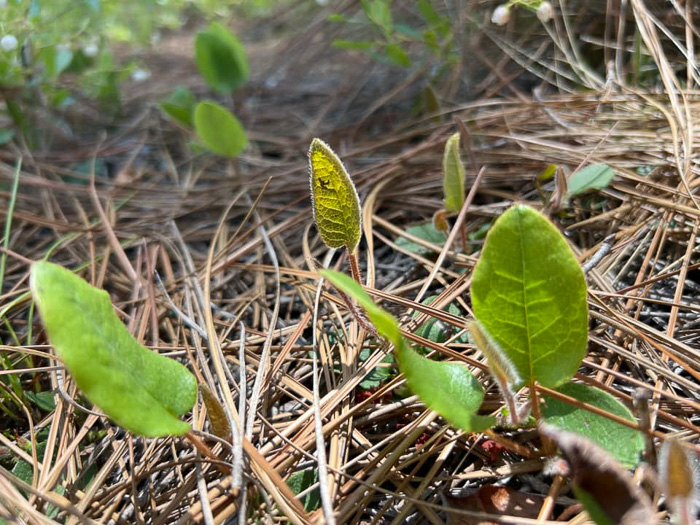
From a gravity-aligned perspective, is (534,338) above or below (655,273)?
above

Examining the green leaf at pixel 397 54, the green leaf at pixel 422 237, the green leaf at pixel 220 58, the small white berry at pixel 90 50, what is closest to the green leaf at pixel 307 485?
the green leaf at pixel 422 237

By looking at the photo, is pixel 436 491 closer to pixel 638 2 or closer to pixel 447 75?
pixel 638 2

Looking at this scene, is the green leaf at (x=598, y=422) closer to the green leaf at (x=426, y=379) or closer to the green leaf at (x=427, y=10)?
the green leaf at (x=426, y=379)

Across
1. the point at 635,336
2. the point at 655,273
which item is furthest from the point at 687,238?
the point at 635,336

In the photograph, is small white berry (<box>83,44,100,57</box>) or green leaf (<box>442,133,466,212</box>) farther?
small white berry (<box>83,44,100,57</box>)

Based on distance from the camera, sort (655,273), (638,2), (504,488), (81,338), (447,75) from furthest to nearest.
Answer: (447,75) < (638,2) < (655,273) < (504,488) < (81,338)

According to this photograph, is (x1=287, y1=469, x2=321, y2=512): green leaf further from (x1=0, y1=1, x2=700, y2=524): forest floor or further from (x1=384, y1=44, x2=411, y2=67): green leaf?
(x1=384, y1=44, x2=411, y2=67): green leaf

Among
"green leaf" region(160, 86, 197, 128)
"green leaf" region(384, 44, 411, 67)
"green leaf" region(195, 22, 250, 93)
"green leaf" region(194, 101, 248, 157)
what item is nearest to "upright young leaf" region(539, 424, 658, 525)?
"green leaf" region(194, 101, 248, 157)
